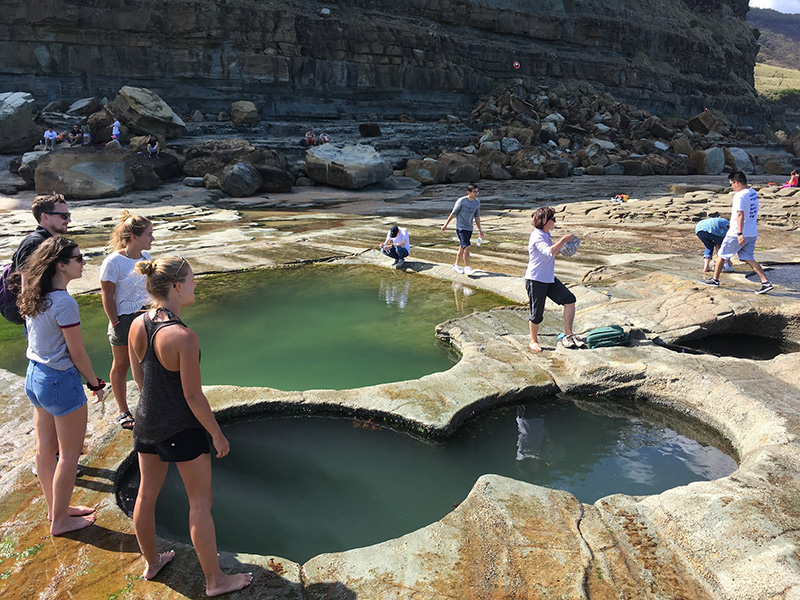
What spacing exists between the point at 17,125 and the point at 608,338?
24820mm

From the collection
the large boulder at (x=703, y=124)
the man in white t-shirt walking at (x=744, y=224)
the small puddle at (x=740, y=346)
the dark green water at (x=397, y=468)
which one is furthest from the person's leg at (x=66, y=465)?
the large boulder at (x=703, y=124)

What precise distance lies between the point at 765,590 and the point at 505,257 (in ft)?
28.0

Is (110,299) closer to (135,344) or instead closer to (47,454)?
(47,454)

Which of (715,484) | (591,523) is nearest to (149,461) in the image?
(591,523)

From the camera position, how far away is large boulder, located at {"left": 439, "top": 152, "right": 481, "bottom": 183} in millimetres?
25609

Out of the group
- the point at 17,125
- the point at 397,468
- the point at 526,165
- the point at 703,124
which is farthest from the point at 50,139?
the point at 703,124

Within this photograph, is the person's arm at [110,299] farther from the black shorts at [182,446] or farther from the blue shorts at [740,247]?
the blue shorts at [740,247]

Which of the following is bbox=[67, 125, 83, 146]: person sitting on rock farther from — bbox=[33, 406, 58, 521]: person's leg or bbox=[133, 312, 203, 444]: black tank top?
bbox=[133, 312, 203, 444]: black tank top

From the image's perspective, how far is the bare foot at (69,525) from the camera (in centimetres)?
321

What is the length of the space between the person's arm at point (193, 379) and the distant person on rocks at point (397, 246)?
23.7 feet

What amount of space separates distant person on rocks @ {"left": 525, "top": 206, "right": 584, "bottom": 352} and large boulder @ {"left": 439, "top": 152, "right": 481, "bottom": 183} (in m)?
20.2

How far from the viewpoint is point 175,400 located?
2.62m

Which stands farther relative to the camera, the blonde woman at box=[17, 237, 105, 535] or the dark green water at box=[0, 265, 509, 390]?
the dark green water at box=[0, 265, 509, 390]

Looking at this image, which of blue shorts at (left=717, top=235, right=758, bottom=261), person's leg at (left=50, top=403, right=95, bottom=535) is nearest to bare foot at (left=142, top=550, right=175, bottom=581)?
person's leg at (left=50, top=403, right=95, bottom=535)
